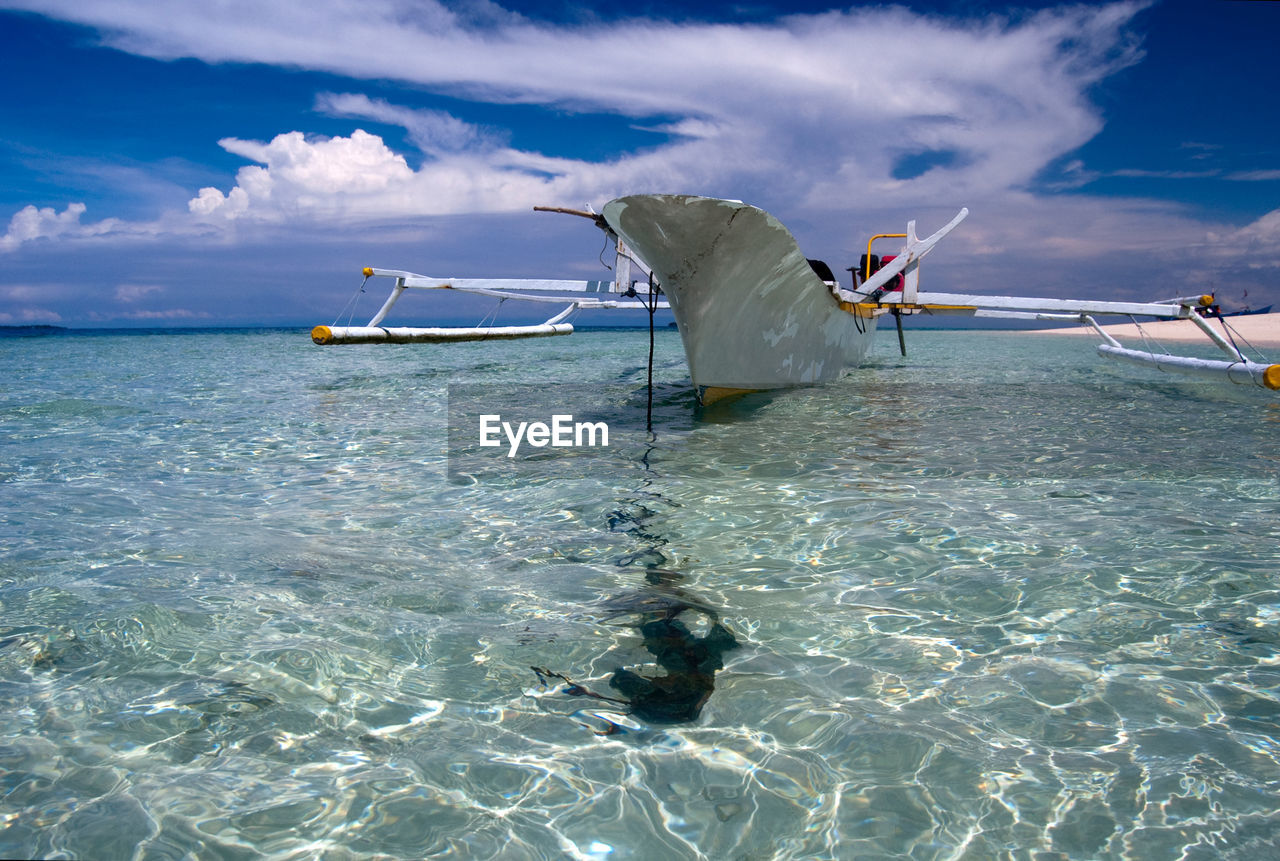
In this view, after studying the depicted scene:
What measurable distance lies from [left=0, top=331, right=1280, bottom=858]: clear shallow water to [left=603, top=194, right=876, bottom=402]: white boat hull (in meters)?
1.98

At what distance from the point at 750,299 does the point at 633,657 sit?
543 cm

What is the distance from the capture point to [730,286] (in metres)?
7.03

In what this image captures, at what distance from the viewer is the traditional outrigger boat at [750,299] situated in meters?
6.40

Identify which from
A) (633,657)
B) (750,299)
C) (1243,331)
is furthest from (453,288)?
(1243,331)

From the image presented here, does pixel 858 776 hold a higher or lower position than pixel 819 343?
lower

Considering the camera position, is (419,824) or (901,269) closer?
(419,824)

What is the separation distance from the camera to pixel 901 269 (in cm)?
940

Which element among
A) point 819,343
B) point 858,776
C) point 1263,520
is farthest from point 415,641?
point 819,343

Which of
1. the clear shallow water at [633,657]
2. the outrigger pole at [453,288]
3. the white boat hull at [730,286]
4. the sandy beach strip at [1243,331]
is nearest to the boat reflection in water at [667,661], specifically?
the clear shallow water at [633,657]

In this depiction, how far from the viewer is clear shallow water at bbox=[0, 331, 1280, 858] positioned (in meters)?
1.72

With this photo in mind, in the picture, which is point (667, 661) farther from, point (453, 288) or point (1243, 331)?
point (1243, 331)

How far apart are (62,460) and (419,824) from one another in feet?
19.2

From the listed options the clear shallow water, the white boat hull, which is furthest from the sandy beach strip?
the clear shallow water

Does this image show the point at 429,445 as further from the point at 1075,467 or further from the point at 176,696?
the point at 1075,467
